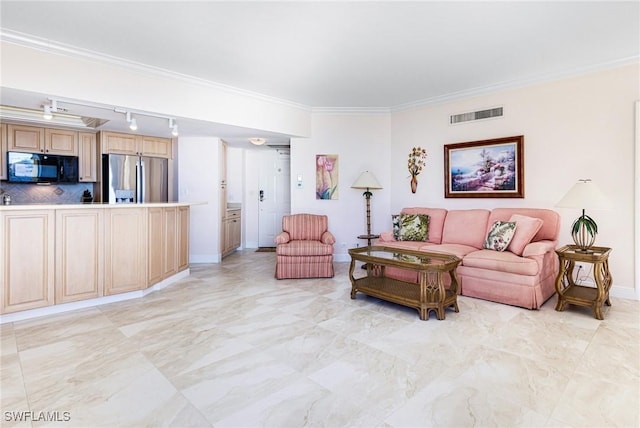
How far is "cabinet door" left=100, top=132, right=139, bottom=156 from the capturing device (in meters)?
5.02

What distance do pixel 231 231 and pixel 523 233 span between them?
5.07 m

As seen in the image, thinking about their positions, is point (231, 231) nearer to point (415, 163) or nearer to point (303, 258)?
point (303, 258)

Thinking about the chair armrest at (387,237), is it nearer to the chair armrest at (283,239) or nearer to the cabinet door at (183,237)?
the chair armrest at (283,239)

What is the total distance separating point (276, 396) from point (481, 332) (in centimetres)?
183

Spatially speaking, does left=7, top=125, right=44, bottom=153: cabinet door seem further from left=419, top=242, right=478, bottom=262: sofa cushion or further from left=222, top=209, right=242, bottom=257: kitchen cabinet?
left=419, top=242, right=478, bottom=262: sofa cushion

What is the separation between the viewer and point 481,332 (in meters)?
2.67

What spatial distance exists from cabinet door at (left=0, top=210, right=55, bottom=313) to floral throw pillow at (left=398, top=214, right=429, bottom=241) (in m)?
4.12

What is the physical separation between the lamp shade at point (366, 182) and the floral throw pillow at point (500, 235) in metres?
1.85

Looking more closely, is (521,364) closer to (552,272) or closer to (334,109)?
(552,272)

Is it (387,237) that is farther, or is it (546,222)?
(387,237)

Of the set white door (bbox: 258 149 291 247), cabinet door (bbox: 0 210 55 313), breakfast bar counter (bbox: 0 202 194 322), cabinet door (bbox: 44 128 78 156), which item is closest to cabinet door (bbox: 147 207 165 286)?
breakfast bar counter (bbox: 0 202 194 322)

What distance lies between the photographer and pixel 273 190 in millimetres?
7188

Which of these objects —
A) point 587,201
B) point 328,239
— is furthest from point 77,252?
point 587,201

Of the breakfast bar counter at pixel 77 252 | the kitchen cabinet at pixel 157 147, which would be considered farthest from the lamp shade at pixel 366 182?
the kitchen cabinet at pixel 157 147
